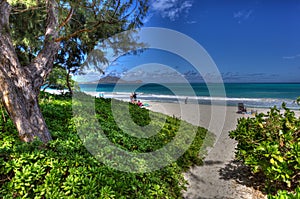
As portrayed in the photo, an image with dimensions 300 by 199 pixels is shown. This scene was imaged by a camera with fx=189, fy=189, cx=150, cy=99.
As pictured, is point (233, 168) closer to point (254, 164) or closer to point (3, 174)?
point (254, 164)

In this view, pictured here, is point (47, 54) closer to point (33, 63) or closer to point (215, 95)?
point (33, 63)

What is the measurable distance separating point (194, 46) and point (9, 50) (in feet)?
15.1

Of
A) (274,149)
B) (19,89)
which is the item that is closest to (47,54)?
(19,89)

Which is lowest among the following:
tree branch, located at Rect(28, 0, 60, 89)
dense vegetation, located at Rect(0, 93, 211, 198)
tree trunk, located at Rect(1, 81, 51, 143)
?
dense vegetation, located at Rect(0, 93, 211, 198)

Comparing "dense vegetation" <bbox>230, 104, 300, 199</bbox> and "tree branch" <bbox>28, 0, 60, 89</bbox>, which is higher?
"tree branch" <bbox>28, 0, 60, 89</bbox>

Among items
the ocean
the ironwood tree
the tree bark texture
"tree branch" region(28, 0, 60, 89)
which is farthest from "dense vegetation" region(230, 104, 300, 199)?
the ocean

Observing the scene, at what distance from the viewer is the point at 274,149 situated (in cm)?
318

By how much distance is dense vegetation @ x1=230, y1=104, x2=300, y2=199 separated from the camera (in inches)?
126

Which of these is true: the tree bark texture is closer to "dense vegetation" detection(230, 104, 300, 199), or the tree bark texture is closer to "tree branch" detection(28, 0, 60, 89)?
"tree branch" detection(28, 0, 60, 89)

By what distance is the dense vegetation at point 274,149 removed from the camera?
126 inches

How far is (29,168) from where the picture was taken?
7.89ft

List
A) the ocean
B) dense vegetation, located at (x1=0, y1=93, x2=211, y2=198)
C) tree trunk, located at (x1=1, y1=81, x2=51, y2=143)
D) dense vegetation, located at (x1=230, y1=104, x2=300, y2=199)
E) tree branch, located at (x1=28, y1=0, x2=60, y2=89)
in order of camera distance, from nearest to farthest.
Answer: dense vegetation, located at (x1=0, y1=93, x2=211, y2=198)
dense vegetation, located at (x1=230, y1=104, x2=300, y2=199)
tree trunk, located at (x1=1, y1=81, x2=51, y2=143)
tree branch, located at (x1=28, y1=0, x2=60, y2=89)
the ocean

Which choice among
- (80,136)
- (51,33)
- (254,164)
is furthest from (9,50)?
(254,164)

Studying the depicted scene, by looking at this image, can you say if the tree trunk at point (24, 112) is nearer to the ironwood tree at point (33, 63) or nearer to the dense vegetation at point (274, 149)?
the ironwood tree at point (33, 63)
